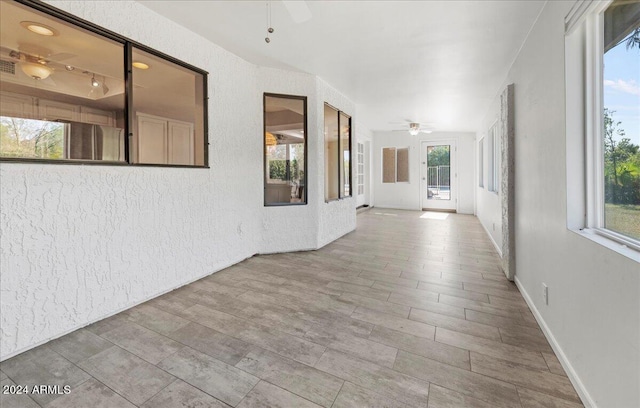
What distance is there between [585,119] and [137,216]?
10.3ft

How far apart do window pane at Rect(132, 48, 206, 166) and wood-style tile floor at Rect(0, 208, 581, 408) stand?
133 centimetres

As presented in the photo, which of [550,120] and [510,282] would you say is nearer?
[550,120]

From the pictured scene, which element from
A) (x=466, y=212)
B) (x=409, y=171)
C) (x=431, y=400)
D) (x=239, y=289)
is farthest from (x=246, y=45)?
(x=466, y=212)

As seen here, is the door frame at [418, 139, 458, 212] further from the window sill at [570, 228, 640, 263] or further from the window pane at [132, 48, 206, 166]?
the window sill at [570, 228, 640, 263]

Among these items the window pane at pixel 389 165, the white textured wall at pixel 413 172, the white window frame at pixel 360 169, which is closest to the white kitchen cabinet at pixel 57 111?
the white window frame at pixel 360 169

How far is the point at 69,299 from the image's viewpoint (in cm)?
193

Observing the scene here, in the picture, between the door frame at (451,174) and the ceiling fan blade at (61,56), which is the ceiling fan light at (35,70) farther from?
the door frame at (451,174)

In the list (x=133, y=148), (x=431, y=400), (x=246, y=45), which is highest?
(x=246, y=45)

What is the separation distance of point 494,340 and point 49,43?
3.89 meters

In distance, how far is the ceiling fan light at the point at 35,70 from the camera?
6.73 ft

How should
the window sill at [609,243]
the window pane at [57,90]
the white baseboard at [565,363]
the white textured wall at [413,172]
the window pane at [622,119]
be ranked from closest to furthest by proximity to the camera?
the window sill at [609,243]
the window pane at [622,119]
the white baseboard at [565,363]
the window pane at [57,90]
the white textured wall at [413,172]

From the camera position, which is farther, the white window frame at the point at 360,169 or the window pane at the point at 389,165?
the window pane at the point at 389,165

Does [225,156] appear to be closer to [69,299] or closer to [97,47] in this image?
[97,47]

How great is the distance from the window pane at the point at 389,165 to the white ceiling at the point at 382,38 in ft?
14.7
